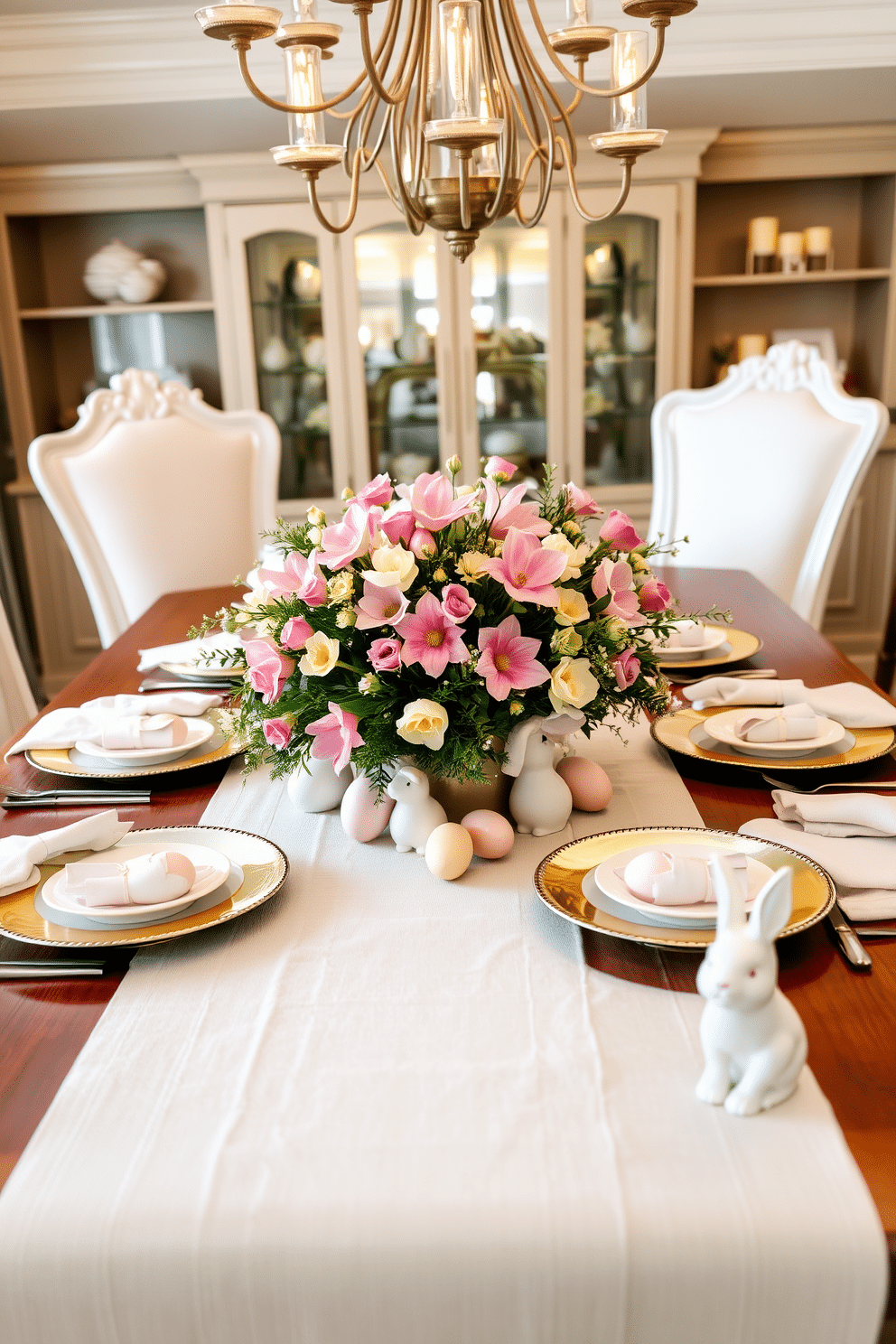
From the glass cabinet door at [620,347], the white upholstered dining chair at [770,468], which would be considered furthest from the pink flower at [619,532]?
the glass cabinet door at [620,347]

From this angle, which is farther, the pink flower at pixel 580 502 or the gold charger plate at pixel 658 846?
the pink flower at pixel 580 502

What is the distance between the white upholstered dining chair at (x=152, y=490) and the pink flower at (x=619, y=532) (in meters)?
1.57

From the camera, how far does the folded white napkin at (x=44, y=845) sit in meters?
1.02

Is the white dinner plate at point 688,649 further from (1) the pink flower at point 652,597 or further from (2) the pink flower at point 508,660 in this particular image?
(2) the pink flower at point 508,660

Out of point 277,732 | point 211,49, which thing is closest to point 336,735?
point 277,732

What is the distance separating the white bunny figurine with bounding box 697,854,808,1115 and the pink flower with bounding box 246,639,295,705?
0.50 metres

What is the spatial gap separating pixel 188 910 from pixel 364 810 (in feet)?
0.72

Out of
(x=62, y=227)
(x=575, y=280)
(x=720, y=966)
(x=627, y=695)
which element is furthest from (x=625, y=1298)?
(x=62, y=227)

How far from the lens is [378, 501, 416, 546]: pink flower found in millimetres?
1062

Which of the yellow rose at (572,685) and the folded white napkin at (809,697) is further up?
the yellow rose at (572,685)

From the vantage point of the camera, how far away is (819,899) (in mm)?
939

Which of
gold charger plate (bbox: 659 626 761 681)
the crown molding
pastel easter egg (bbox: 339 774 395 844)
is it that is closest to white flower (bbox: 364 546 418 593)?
pastel easter egg (bbox: 339 774 395 844)

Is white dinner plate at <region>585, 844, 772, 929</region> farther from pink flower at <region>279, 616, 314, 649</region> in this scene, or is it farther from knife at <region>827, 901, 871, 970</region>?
→ pink flower at <region>279, 616, 314, 649</region>

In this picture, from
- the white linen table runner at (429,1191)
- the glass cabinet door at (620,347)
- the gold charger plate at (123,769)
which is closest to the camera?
the white linen table runner at (429,1191)
